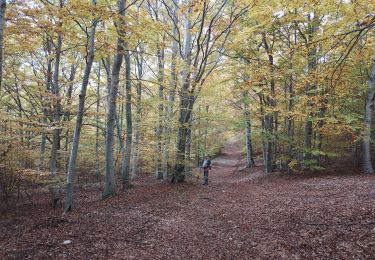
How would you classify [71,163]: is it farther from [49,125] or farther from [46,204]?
[46,204]

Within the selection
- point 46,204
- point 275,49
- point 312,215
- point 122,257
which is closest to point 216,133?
point 275,49

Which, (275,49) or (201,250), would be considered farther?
(275,49)

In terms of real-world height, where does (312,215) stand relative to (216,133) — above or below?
below

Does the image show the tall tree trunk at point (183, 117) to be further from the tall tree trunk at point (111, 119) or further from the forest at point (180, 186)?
the tall tree trunk at point (111, 119)

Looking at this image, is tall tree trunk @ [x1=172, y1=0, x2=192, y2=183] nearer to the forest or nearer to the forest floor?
the forest

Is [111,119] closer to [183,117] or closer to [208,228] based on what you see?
[183,117]

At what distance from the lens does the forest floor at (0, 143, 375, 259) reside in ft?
16.9

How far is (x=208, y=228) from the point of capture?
6.93m

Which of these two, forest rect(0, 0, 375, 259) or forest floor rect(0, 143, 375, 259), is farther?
forest rect(0, 0, 375, 259)

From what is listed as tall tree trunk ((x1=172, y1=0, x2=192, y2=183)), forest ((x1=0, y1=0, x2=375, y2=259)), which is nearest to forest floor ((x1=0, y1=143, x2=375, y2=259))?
forest ((x1=0, y1=0, x2=375, y2=259))

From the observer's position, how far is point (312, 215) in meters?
6.86

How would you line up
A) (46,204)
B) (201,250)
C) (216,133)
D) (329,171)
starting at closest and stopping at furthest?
(201,250), (46,204), (329,171), (216,133)

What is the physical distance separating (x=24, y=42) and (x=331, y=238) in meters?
10.9

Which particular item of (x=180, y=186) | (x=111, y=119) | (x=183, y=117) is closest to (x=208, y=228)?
(x=111, y=119)
